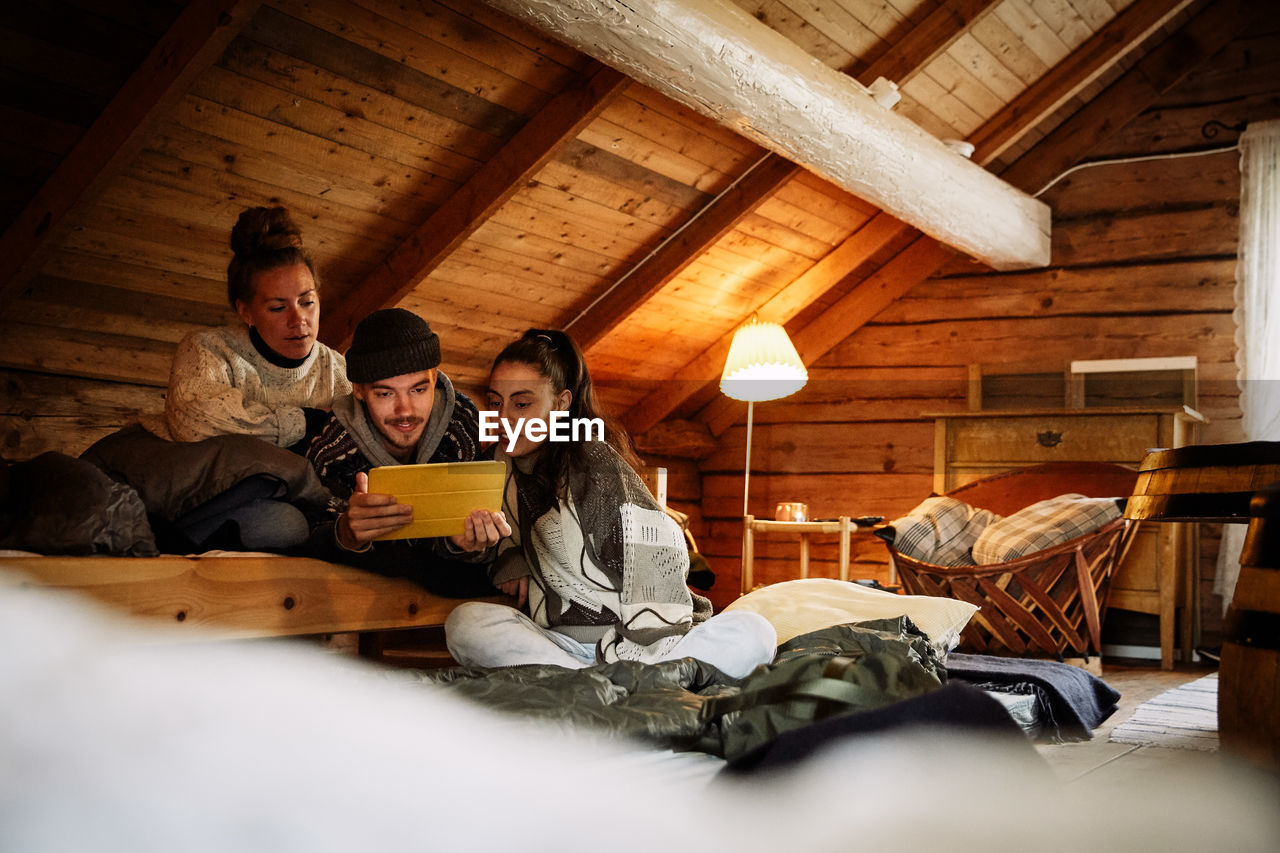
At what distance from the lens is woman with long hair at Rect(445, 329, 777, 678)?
5.78 ft

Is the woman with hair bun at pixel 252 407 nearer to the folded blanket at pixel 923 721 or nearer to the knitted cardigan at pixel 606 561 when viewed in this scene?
the knitted cardigan at pixel 606 561

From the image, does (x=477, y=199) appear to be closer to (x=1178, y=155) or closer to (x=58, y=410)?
(x=58, y=410)

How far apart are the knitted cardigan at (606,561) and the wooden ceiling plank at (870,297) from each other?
279 centimetres

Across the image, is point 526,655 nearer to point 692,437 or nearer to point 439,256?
point 439,256

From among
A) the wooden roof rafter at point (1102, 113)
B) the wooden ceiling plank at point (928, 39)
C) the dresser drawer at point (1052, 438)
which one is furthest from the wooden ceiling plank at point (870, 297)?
the wooden ceiling plank at point (928, 39)

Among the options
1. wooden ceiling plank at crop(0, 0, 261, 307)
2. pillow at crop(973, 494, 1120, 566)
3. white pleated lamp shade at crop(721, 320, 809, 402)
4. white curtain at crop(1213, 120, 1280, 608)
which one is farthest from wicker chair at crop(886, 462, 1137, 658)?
wooden ceiling plank at crop(0, 0, 261, 307)

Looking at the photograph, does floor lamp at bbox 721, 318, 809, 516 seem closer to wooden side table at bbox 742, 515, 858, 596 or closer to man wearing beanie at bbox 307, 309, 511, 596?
wooden side table at bbox 742, 515, 858, 596

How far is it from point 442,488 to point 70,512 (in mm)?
542

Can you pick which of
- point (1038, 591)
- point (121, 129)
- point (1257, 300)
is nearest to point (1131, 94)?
point (1257, 300)

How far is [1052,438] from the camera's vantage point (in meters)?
3.64

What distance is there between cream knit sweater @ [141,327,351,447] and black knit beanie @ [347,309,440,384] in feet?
0.68

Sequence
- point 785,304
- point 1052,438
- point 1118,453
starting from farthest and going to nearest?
point 785,304
point 1052,438
point 1118,453

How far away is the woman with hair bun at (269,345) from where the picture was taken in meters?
2.04

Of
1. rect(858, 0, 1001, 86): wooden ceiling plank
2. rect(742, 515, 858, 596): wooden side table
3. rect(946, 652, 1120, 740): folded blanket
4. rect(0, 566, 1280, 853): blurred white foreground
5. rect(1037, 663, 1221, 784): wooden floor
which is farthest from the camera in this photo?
rect(742, 515, 858, 596): wooden side table
